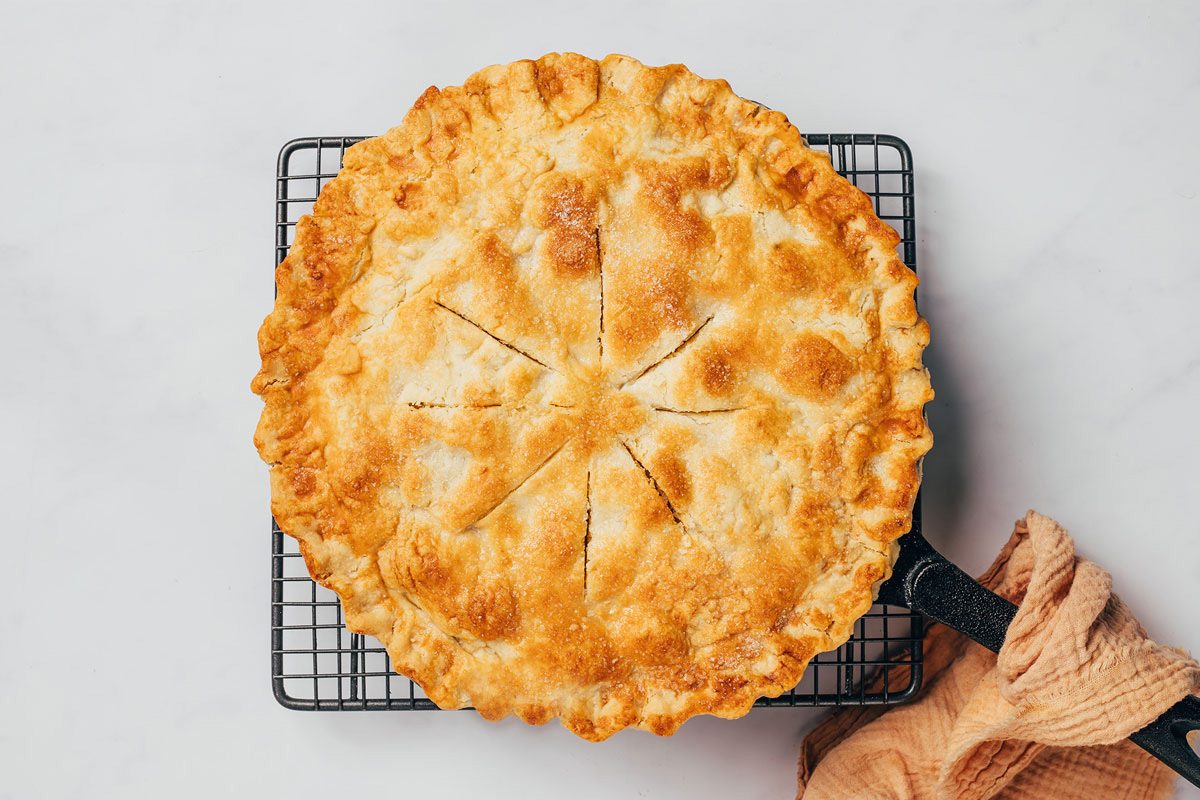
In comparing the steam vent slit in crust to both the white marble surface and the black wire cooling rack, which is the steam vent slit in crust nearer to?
the black wire cooling rack

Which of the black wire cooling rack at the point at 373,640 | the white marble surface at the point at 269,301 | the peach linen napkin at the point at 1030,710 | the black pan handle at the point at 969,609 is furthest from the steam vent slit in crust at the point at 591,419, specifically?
the white marble surface at the point at 269,301

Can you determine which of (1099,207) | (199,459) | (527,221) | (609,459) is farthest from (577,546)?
(1099,207)

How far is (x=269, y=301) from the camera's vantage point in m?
3.20

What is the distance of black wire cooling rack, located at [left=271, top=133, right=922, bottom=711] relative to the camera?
297 cm

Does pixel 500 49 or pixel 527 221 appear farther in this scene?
pixel 500 49

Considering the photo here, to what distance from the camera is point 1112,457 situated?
3189mm

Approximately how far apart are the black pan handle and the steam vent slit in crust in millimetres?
148

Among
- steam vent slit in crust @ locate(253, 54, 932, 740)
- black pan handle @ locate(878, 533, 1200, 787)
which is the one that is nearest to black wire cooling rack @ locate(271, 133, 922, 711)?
black pan handle @ locate(878, 533, 1200, 787)

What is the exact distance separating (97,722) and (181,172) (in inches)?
68.7

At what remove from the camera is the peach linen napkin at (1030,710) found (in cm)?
267

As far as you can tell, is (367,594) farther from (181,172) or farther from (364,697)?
(181,172)

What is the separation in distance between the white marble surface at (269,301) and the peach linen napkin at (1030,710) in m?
0.22

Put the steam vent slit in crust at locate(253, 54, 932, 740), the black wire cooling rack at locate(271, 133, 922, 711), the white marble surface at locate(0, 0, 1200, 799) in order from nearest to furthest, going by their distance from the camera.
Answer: the steam vent slit in crust at locate(253, 54, 932, 740) < the black wire cooling rack at locate(271, 133, 922, 711) < the white marble surface at locate(0, 0, 1200, 799)

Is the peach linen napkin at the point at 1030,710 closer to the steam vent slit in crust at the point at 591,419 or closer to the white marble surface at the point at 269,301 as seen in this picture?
the white marble surface at the point at 269,301
